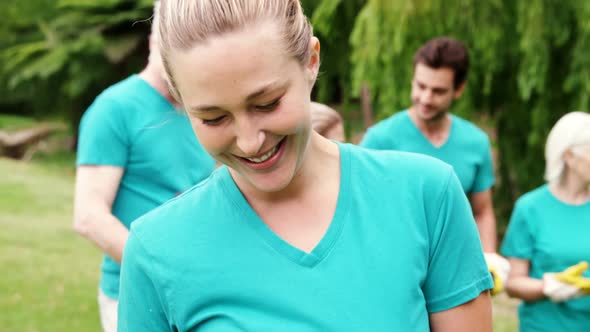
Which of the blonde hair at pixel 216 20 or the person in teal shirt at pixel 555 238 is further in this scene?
the person in teal shirt at pixel 555 238

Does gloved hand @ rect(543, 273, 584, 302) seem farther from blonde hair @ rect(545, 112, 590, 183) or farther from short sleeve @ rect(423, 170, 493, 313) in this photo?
short sleeve @ rect(423, 170, 493, 313)

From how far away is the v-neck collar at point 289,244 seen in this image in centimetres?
156

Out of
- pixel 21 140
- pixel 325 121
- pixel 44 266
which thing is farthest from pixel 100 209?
pixel 21 140

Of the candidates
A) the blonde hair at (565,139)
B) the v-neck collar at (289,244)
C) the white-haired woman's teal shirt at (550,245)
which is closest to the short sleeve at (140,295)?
the v-neck collar at (289,244)

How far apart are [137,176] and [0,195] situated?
8871 millimetres

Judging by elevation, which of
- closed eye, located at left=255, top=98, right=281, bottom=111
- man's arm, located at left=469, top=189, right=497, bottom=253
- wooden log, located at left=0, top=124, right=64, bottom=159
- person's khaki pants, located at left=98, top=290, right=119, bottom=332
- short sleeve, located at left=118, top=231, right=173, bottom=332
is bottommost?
wooden log, located at left=0, top=124, right=64, bottom=159

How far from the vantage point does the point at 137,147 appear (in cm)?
328

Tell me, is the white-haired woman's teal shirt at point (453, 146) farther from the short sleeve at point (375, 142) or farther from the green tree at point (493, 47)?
the green tree at point (493, 47)

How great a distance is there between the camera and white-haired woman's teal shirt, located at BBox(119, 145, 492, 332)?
1.54 m

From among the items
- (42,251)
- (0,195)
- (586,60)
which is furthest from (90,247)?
(586,60)

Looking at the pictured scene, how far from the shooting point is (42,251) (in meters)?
8.81

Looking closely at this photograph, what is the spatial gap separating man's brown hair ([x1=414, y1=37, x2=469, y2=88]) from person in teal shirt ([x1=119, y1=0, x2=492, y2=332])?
3.25 m

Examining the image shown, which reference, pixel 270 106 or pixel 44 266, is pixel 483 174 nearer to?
pixel 270 106

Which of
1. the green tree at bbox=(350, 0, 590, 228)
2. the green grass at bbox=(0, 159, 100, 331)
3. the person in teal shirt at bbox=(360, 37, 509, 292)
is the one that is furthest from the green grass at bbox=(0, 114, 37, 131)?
the person in teal shirt at bbox=(360, 37, 509, 292)
